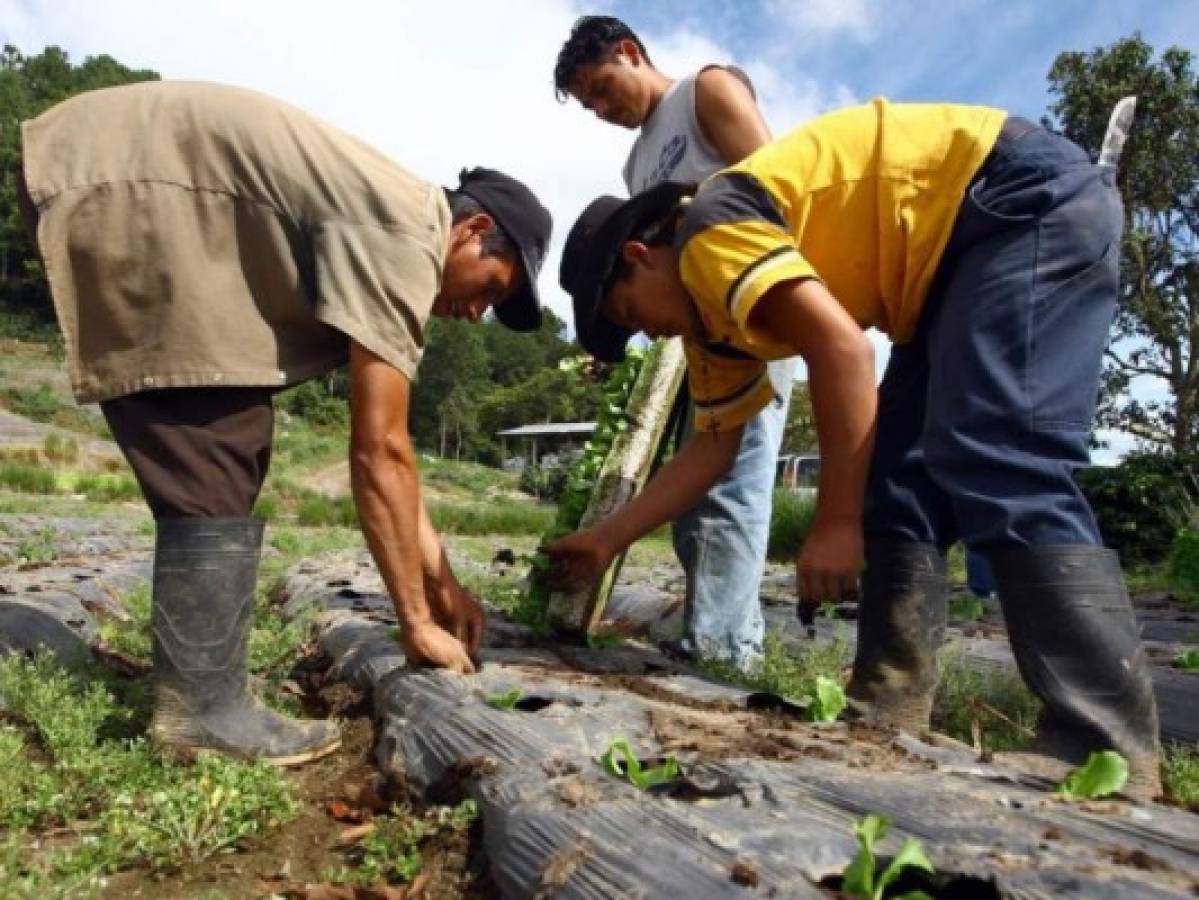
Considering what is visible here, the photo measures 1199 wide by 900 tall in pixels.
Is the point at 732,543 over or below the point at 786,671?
over

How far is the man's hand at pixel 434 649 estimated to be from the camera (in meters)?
2.57

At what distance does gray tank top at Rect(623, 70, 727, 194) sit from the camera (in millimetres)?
3320

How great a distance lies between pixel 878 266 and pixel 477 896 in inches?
62.8

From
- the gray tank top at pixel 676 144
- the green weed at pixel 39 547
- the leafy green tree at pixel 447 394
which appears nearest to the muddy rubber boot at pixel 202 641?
the gray tank top at pixel 676 144

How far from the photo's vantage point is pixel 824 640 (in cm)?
466

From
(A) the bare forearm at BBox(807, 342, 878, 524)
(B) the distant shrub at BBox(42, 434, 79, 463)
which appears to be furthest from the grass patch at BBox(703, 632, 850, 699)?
(B) the distant shrub at BBox(42, 434, 79, 463)

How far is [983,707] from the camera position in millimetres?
3006

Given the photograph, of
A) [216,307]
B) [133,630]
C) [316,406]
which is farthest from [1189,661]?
[316,406]

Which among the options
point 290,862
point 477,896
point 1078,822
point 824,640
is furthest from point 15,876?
point 824,640

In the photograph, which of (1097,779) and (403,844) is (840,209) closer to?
(1097,779)

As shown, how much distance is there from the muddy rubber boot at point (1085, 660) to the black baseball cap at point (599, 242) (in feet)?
3.78

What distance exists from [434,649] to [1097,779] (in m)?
1.56

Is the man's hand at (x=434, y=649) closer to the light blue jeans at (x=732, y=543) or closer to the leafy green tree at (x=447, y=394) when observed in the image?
the light blue jeans at (x=732, y=543)

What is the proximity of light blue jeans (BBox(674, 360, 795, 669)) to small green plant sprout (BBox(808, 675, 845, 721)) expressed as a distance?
1.16 metres
